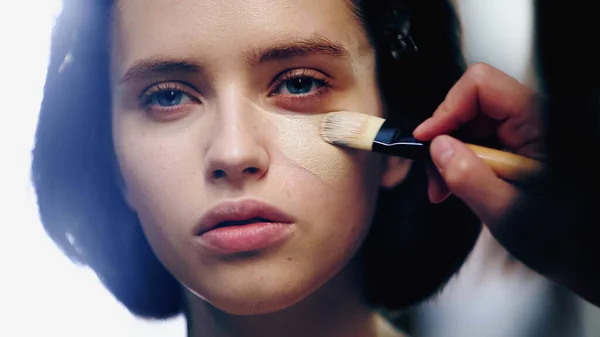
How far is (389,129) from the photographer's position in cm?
66

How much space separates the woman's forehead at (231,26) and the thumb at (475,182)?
17cm

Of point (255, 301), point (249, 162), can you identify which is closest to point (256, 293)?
point (255, 301)

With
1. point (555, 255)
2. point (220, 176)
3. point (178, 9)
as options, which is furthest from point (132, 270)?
point (555, 255)

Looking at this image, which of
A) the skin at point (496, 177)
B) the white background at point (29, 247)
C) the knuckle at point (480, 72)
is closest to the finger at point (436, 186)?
the skin at point (496, 177)

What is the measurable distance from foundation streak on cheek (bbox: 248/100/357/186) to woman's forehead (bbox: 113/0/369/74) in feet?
0.23

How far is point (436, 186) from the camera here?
0.69 m

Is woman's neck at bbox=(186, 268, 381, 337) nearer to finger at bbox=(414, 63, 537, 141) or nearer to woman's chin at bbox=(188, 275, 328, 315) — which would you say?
woman's chin at bbox=(188, 275, 328, 315)

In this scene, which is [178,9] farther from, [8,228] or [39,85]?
[8,228]

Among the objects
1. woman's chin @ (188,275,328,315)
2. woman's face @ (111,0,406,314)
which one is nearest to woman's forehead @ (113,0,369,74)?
woman's face @ (111,0,406,314)

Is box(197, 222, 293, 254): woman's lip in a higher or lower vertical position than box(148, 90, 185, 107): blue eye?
lower

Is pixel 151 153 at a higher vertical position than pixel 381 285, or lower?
higher

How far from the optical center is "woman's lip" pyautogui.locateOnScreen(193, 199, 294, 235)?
65 centimetres

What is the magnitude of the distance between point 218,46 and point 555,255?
15.6 inches

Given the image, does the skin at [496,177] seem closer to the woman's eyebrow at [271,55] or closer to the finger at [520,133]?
the finger at [520,133]
